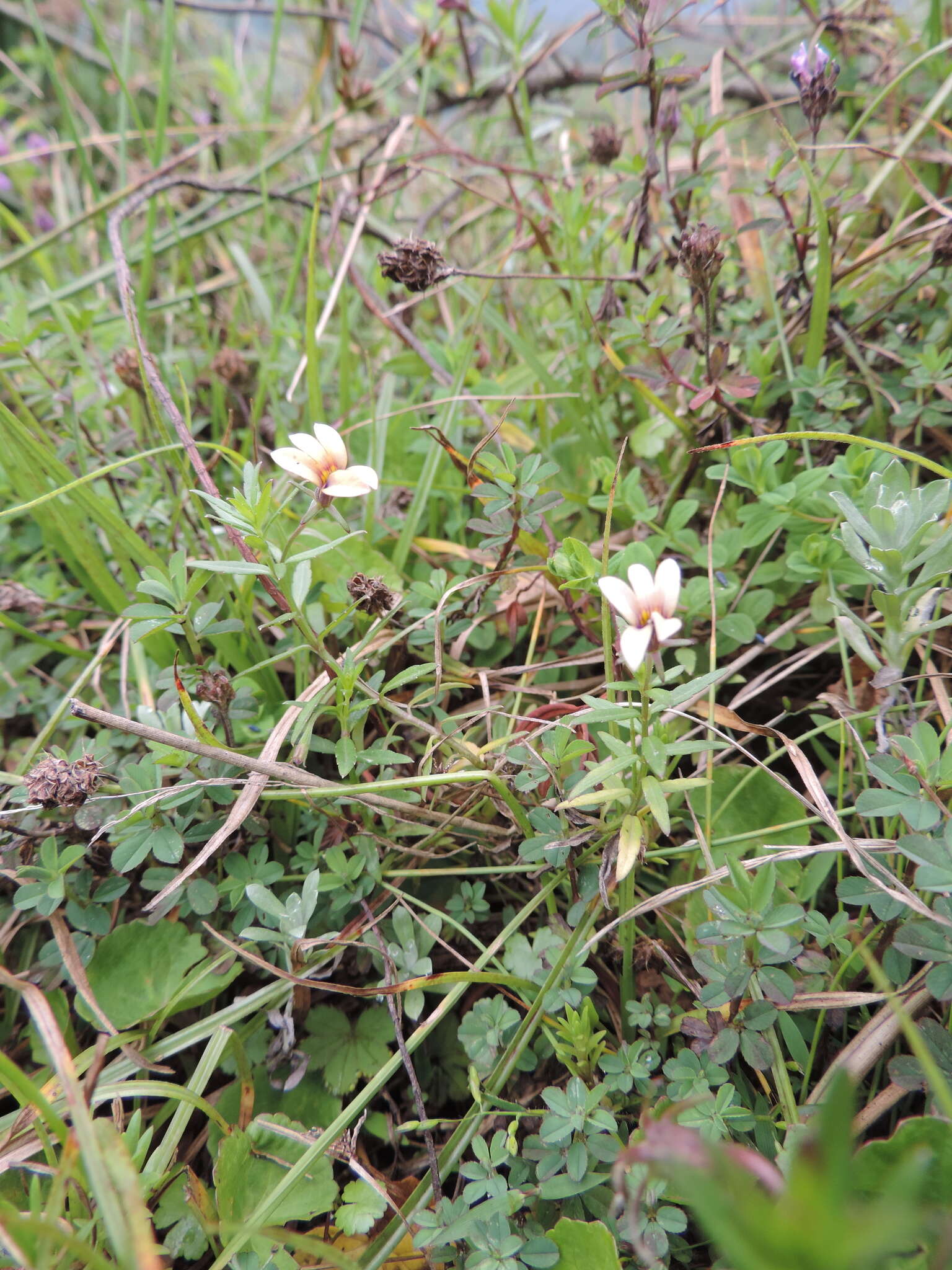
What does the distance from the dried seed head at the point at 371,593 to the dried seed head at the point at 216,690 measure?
0.87 feet

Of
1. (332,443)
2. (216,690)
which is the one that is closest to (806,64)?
(332,443)

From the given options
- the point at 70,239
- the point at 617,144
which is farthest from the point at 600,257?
the point at 70,239

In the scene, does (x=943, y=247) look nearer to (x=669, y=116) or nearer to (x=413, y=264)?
(x=669, y=116)

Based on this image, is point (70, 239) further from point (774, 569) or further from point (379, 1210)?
point (379, 1210)

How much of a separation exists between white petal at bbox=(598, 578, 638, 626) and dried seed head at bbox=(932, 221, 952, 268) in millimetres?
1201

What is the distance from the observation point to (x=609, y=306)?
1.78 meters

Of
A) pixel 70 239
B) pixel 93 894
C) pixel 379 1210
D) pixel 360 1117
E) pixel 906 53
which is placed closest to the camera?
pixel 379 1210

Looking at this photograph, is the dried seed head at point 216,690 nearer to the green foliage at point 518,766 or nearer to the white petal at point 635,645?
the green foliage at point 518,766

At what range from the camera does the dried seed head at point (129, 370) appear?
72.6 inches

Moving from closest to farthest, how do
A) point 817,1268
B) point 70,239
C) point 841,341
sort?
1. point 817,1268
2. point 841,341
3. point 70,239

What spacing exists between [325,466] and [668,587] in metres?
0.57

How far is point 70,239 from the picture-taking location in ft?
9.87

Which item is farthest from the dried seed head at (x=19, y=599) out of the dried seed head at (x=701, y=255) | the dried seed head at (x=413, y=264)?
the dried seed head at (x=701, y=255)

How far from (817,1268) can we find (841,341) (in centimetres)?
169
